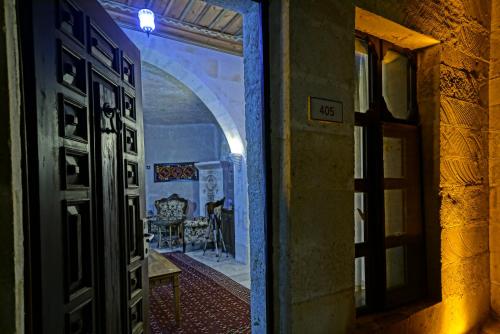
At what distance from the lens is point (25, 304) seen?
79cm

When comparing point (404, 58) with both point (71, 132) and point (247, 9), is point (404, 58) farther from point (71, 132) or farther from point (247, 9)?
point (71, 132)

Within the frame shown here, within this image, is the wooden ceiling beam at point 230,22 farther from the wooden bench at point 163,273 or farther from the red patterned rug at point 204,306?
the red patterned rug at point 204,306

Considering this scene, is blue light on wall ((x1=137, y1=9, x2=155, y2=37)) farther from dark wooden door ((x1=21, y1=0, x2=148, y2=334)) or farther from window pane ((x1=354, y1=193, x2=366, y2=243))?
window pane ((x1=354, y1=193, x2=366, y2=243))

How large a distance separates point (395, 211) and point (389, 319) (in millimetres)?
589

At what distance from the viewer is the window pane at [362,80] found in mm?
1649

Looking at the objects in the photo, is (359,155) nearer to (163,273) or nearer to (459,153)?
(459,153)

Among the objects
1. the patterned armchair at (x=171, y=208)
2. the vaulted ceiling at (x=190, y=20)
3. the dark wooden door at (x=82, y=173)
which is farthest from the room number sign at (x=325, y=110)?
the patterned armchair at (x=171, y=208)

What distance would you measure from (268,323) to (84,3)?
4.57 feet

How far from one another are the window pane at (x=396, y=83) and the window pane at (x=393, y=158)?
0.59 ft

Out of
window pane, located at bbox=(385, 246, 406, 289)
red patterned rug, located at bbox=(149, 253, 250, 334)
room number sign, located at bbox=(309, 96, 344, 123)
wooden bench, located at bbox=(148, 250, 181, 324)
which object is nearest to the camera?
room number sign, located at bbox=(309, 96, 344, 123)

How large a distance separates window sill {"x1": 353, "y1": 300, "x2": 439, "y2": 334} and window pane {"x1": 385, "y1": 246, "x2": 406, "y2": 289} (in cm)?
16

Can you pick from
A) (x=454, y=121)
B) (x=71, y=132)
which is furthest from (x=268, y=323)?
(x=454, y=121)

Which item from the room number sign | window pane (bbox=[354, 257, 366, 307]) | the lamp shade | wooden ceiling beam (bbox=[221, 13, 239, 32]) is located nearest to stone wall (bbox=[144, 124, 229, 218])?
wooden ceiling beam (bbox=[221, 13, 239, 32])

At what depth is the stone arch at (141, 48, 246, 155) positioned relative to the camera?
12.4ft
